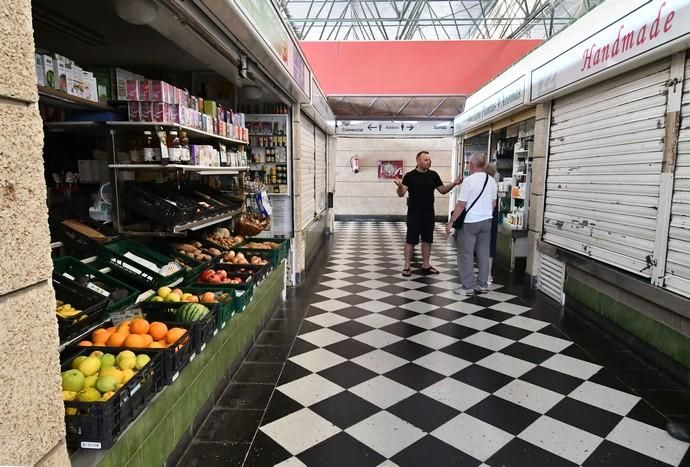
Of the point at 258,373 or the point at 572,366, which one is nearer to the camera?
the point at 258,373

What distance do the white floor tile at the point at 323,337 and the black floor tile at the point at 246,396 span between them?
2.79 feet

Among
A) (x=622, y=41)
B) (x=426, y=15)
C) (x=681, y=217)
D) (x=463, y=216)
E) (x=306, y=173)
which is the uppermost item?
(x=426, y=15)

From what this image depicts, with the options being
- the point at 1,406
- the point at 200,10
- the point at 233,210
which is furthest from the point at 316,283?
the point at 1,406

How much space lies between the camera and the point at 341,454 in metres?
2.38

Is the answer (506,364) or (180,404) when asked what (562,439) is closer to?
(506,364)

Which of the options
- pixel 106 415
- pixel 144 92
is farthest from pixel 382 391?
pixel 144 92

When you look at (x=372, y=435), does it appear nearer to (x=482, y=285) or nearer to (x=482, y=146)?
(x=482, y=285)

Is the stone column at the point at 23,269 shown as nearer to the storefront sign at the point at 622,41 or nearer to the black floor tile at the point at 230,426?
the black floor tile at the point at 230,426

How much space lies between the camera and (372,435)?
2555 mm

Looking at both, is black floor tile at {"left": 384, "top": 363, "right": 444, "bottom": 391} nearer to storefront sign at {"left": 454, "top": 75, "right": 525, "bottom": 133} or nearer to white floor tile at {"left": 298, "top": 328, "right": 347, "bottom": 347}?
white floor tile at {"left": 298, "top": 328, "right": 347, "bottom": 347}

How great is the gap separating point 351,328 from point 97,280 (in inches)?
88.8

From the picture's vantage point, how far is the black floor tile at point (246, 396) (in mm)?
2879

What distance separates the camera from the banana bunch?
2.25m

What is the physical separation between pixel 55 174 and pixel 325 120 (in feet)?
Answer: 19.2
